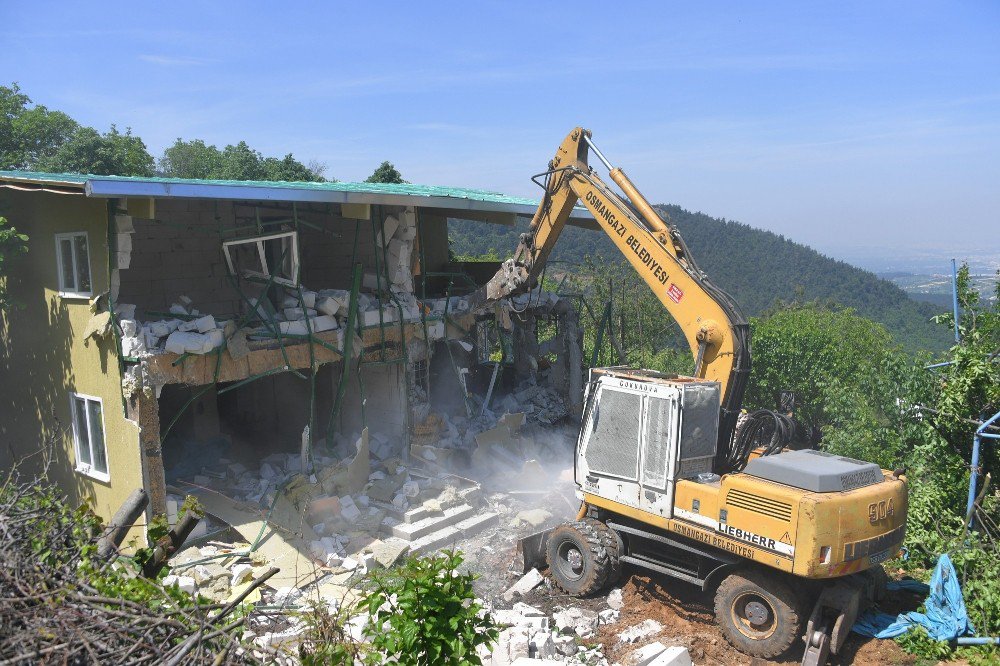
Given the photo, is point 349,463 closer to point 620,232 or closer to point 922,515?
point 620,232

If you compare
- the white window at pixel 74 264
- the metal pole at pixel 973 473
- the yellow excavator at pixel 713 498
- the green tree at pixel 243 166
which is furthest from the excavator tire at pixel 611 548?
the green tree at pixel 243 166

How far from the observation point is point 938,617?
7.09m

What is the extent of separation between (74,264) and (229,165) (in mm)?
30718

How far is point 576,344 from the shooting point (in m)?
14.6

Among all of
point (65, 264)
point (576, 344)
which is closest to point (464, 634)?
point (65, 264)

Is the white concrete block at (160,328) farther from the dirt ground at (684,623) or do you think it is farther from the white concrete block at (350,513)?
the dirt ground at (684,623)

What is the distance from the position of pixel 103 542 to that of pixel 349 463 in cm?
707

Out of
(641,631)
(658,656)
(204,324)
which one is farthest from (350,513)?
(658,656)

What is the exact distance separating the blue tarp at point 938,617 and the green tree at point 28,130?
32685 millimetres

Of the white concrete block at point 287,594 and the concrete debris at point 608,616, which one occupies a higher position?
the concrete debris at point 608,616

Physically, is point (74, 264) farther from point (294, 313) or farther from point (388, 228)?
point (388, 228)

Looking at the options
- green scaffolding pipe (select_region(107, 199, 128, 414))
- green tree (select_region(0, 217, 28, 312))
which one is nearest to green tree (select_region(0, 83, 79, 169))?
green tree (select_region(0, 217, 28, 312))

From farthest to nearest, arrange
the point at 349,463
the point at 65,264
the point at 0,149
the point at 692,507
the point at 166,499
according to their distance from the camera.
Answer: the point at 0,149
the point at 349,463
the point at 65,264
the point at 166,499
the point at 692,507

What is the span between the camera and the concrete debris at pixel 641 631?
24.4 feet
